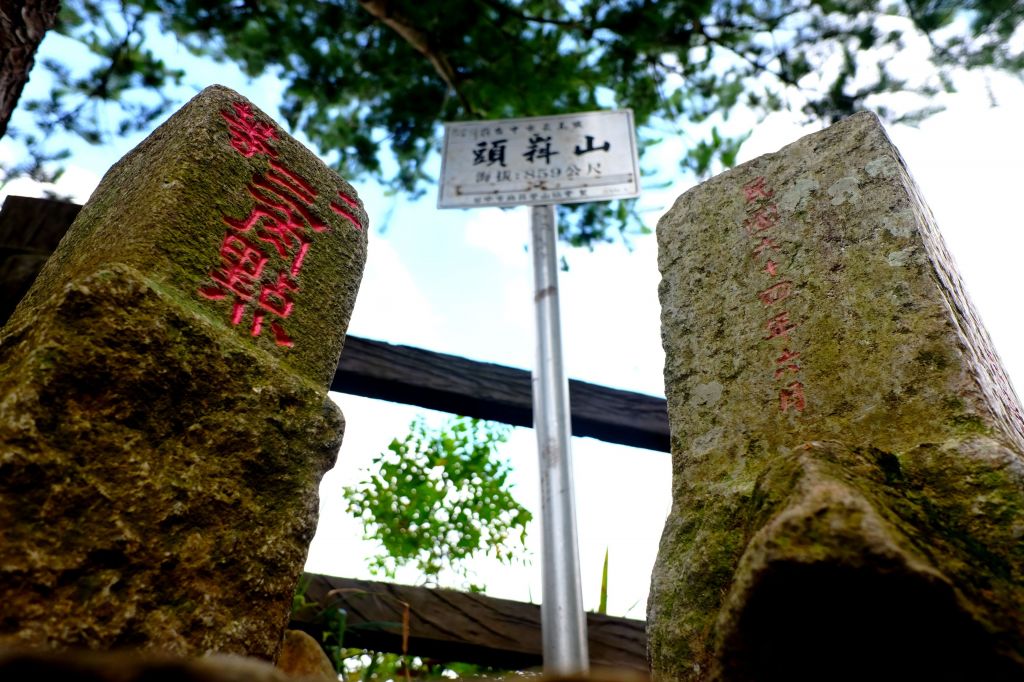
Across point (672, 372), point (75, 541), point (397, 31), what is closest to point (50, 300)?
point (75, 541)

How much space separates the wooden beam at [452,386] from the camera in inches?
117

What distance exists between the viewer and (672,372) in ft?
7.06

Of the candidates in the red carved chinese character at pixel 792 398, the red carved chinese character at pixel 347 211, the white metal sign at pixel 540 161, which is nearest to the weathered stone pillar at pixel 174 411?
the red carved chinese character at pixel 347 211

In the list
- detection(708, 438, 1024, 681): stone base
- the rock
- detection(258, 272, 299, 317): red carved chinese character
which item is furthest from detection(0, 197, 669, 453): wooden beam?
detection(708, 438, 1024, 681): stone base

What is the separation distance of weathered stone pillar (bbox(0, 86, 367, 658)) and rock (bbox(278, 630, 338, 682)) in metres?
1.29

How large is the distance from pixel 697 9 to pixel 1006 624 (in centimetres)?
435

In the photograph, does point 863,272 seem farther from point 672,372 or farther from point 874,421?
point 672,372

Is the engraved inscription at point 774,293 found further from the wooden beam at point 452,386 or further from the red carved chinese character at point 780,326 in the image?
the wooden beam at point 452,386

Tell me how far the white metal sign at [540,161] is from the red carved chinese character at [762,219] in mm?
1307

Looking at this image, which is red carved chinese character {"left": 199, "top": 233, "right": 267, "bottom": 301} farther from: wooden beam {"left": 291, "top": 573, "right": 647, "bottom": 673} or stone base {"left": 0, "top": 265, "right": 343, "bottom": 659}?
wooden beam {"left": 291, "top": 573, "right": 647, "bottom": 673}

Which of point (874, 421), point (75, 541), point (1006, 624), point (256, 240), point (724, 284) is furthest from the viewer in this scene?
point (724, 284)

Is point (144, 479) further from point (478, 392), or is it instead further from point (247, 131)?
point (478, 392)

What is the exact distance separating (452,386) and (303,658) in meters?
1.36

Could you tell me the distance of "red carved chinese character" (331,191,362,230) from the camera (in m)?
2.02
